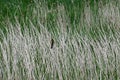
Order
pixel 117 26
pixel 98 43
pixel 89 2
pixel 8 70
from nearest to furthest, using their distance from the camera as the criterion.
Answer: pixel 8 70, pixel 98 43, pixel 117 26, pixel 89 2

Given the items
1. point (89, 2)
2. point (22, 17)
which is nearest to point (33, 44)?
point (22, 17)

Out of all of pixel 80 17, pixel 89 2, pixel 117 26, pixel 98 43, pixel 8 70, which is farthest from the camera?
pixel 89 2

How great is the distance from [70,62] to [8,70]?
537 millimetres

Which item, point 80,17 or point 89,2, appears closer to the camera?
point 80,17

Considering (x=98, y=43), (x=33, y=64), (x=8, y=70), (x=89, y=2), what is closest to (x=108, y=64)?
(x=98, y=43)

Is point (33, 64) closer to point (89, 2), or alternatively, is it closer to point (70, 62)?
point (70, 62)

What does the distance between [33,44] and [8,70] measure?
0.42 metres

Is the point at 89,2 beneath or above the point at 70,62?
above

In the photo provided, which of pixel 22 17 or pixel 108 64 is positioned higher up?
pixel 22 17

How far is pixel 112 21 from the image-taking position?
3828 mm

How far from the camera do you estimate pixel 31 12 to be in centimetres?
411

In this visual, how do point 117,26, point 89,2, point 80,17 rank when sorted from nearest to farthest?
point 117,26, point 80,17, point 89,2

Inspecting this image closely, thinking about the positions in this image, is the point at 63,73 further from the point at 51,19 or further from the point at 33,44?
the point at 51,19

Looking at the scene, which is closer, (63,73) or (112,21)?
(63,73)
